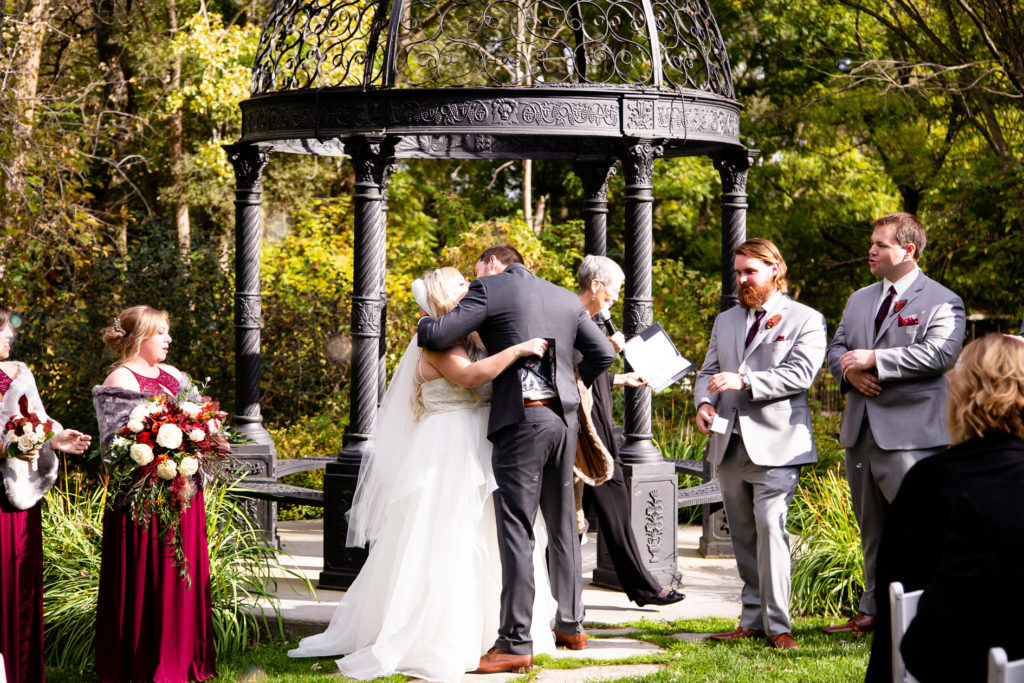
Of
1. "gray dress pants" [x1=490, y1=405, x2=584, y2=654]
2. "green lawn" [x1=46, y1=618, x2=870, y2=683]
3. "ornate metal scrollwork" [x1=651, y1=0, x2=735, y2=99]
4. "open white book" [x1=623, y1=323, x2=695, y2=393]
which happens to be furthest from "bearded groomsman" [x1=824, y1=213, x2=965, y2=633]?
"ornate metal scrollwork" [x1=651, y1=0, x2=735, y2=99]

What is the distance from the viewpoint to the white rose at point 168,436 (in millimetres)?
4891

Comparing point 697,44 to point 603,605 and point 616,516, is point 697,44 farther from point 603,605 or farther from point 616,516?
point 603,605

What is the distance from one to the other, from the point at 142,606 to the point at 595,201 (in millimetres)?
5081

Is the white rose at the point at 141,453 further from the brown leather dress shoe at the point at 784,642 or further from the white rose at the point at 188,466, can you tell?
the brown leather dress shoe at the point at 784,642

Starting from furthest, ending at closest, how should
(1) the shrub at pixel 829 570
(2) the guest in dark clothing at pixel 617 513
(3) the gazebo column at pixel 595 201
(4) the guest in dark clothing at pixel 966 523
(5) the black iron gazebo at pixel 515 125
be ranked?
(3) the gazebo column at pixel 595 201 < (5) the black iron gazebo at pixel 515 125 < (1) the shrub at pixel 829 570 < (2) the guest in dark clothing at pixel 617 513 < (4) the guest in dark clothing at pixel 966 523

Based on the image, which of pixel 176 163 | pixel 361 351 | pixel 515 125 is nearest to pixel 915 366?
pixel 515 125

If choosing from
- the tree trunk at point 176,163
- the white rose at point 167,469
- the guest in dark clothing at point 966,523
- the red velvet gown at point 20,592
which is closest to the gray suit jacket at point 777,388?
the guest in dark clothing at point 966,523

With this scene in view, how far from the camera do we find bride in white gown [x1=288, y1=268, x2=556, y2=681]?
5281mm

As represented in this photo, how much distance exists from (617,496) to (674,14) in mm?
3208

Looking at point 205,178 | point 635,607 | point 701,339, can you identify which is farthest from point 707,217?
point 635,607

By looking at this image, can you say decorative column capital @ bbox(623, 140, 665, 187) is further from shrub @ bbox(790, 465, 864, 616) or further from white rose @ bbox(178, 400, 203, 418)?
white rose @ bbox(178, 400, 203, 418)

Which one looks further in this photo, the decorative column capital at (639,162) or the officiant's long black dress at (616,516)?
the decorative column capital at (639,162)

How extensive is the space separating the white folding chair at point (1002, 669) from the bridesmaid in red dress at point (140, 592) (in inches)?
143

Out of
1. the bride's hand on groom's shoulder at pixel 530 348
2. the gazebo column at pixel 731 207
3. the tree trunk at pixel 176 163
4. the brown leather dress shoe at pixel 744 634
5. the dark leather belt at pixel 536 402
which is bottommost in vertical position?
the brown leather dress shoe at pixel 744 634
